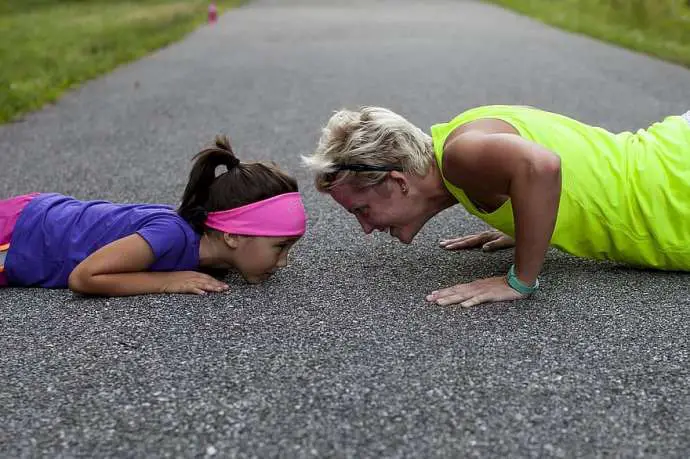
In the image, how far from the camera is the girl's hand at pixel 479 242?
12.6 feet

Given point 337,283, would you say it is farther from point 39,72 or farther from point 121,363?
point 39,72

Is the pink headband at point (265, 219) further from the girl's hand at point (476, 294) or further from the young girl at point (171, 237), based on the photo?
the girl's hand at point (476, 294)

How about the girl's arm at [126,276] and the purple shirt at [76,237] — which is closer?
the girl's arm at [126,276]

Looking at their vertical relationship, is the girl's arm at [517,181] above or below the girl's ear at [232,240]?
above

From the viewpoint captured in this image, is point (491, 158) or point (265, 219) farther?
point (265, 219)

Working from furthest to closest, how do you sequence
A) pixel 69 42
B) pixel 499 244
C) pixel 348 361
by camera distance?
pixel 69 42 < pixel 499 244 < pixel 348 361

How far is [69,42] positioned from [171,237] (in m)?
11.1

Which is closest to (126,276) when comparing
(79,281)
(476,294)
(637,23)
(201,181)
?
(79,281)

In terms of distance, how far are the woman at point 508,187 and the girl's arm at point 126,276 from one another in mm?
630

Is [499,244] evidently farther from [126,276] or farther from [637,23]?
[637,23]

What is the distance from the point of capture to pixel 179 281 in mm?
3293

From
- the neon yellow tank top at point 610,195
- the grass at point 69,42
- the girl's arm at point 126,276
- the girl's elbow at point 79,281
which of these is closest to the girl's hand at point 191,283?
the girl's arm at point 126,276

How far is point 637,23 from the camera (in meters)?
14.5

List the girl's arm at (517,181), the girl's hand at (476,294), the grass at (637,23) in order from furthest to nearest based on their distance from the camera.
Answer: the grass at (637,23) < the girl's hand at (476,294) < the girl's arm at (517,181)
